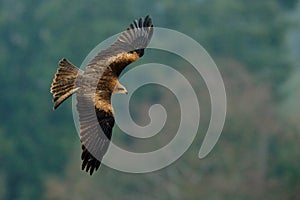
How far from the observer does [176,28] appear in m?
48.2

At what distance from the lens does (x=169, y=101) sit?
35.0 m

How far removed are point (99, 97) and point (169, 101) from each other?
2495cm

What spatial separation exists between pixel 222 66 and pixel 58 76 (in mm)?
29294

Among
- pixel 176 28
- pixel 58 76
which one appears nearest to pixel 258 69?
pixel 176 28

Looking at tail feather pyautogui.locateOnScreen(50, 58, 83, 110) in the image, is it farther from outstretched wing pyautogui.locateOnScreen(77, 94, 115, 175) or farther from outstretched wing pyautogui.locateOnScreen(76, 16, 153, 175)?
outstretched wing pyautogui.locateOnScreen(77, 94, 115, 175)

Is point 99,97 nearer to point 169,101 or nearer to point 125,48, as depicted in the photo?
point 125,48

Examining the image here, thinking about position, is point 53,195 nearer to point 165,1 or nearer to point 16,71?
point 16,71

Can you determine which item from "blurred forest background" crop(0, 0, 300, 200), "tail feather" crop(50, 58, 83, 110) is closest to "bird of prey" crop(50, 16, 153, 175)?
"tail feather" crop(50, 58, 83, 110)

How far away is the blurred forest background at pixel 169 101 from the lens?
29.9m

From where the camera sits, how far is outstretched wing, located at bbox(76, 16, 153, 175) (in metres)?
9.86

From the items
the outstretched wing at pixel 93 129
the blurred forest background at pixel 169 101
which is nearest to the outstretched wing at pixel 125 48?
the outstretched wing at pixel 93 129

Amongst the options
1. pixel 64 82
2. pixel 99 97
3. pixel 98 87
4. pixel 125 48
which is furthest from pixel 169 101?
pixel 99 97

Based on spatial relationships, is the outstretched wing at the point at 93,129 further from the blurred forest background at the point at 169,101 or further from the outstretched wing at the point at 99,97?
the blurred forest background at the point at 169,101

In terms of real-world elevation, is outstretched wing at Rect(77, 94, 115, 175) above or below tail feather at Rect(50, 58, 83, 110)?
below
